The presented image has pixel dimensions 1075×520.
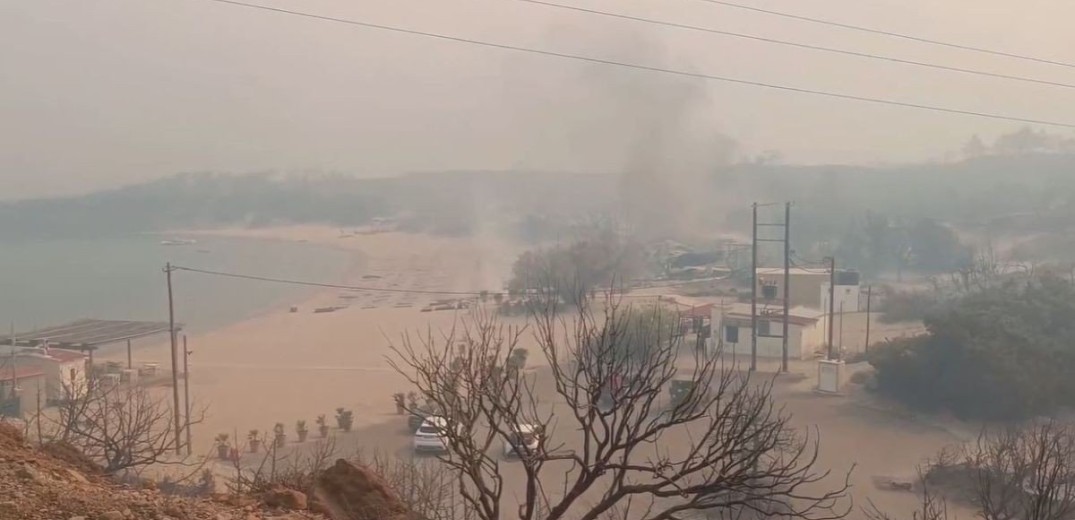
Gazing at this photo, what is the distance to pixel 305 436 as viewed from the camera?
1681 centimetres

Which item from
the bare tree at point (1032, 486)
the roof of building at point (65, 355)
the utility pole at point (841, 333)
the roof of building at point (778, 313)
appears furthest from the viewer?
the utility pole at point (841, 333)

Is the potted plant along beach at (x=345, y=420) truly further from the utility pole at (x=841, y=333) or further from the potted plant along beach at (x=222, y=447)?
the utility pole at (x=841, y=333)

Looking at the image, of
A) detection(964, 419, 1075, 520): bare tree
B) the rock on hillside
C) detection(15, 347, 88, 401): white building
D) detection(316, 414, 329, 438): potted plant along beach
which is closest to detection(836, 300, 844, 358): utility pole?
detection(964, 419, 1075, 520): bare tree

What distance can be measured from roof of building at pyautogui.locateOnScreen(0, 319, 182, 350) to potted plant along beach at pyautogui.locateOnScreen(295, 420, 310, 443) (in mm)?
4392

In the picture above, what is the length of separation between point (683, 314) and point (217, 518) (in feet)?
64.9

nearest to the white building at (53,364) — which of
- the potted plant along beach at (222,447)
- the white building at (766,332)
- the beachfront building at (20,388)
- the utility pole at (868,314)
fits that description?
the beachfront building at (20,388)

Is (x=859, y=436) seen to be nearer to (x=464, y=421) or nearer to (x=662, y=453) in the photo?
(x=662, y=453)

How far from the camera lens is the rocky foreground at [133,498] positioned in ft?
11.4

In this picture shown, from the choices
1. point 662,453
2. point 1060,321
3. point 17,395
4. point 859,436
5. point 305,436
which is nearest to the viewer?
point 17,395

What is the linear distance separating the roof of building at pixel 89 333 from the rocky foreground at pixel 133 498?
1388 cm

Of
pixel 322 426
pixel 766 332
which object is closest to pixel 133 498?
pixel 322 426

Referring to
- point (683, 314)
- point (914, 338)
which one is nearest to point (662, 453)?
point (683, 314)

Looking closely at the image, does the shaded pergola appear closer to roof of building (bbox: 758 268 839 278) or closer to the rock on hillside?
the rock on hillside

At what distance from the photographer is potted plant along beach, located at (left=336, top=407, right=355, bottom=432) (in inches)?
698
